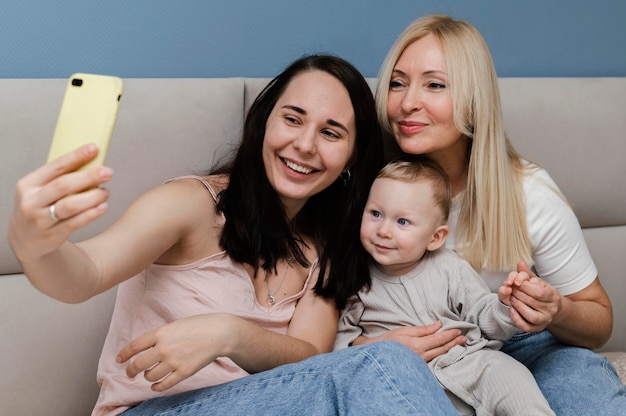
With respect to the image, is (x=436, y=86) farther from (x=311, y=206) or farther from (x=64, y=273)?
(x=64, y=273)

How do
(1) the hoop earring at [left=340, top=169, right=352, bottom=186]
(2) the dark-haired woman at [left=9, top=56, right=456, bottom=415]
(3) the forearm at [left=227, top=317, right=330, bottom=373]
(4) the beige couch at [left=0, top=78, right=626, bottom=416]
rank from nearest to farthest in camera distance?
(2) the dark-haired woman at [left=9, top=56, right=456, bottom=415] < (3) the forearm at [left=227, top=317, right=330, bottom=373] < (4) the beige couch at [left=0, top=78, right=626, bottom=416] < (1) the hoop earring at [left=340, top=169, right=352, bottom=186]

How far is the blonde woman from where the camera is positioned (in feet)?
5.03

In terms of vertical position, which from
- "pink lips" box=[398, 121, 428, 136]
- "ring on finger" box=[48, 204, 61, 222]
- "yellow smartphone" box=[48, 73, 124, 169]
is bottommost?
"pink lips" box=[398, 121, 428, 136]

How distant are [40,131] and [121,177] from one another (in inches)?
6.9

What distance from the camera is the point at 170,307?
53.2 inches

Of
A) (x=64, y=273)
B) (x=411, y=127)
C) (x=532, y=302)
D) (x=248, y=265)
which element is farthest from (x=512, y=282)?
(x=64, y=273)

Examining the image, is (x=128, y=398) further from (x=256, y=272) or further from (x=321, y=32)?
(x=321, y=32)

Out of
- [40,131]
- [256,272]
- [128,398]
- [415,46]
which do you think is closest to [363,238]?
[256,272]

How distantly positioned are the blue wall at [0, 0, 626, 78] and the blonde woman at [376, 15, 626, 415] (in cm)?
39

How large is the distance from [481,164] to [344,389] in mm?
602

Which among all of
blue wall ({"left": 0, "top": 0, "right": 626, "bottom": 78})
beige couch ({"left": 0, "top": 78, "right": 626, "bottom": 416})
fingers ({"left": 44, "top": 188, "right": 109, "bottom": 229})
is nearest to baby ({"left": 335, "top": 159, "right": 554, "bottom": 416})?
beige couch ({"left": 0, "top": 78, "right": 626, "bottom": 416})

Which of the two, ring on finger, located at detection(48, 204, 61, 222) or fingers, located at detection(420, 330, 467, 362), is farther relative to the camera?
fingers, located at detection(420, 330, 467, 362)

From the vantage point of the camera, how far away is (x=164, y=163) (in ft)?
5.31

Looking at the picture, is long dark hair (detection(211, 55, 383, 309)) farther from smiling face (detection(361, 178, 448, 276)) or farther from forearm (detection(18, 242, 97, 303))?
forearm (detection(18, 242, 97, 303))
